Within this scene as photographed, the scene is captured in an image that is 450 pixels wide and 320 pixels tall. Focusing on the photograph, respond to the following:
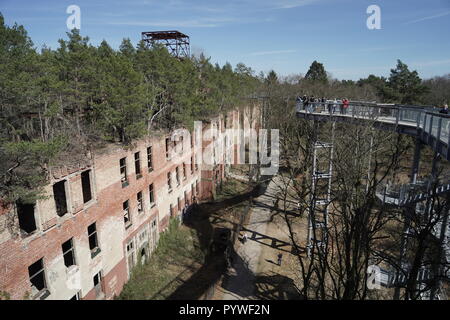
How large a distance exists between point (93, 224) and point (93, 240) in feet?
3.10

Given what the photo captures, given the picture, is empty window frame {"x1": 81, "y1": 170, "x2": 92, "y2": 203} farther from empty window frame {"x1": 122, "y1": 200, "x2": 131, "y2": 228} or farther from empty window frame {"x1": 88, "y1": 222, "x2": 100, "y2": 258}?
empty window frame {"x1": 122, "y1": 200, "x2": 131, "y2": 228}

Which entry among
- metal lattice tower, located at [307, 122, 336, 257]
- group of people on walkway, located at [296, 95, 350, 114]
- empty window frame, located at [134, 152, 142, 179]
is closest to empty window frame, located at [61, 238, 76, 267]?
empty window frame, located at [134, 152, 142, 179]

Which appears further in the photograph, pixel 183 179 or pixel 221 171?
pixel 221 171

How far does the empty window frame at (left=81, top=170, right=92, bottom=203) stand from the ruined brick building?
0.15ft

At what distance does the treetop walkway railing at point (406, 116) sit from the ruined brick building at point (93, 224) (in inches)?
495

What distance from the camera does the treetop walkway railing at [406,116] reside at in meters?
10.2

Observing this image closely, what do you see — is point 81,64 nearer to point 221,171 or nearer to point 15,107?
point 15,107

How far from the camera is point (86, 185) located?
15016mm

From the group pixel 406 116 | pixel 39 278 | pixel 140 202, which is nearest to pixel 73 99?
pixel 140 202

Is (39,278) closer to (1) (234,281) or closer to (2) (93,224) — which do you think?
(2) (93,224)

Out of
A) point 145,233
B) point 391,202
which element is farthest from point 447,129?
point 145,233

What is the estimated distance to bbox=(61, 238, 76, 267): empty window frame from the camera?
516 inches

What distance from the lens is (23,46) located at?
445 inches

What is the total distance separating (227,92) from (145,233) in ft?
74.9
